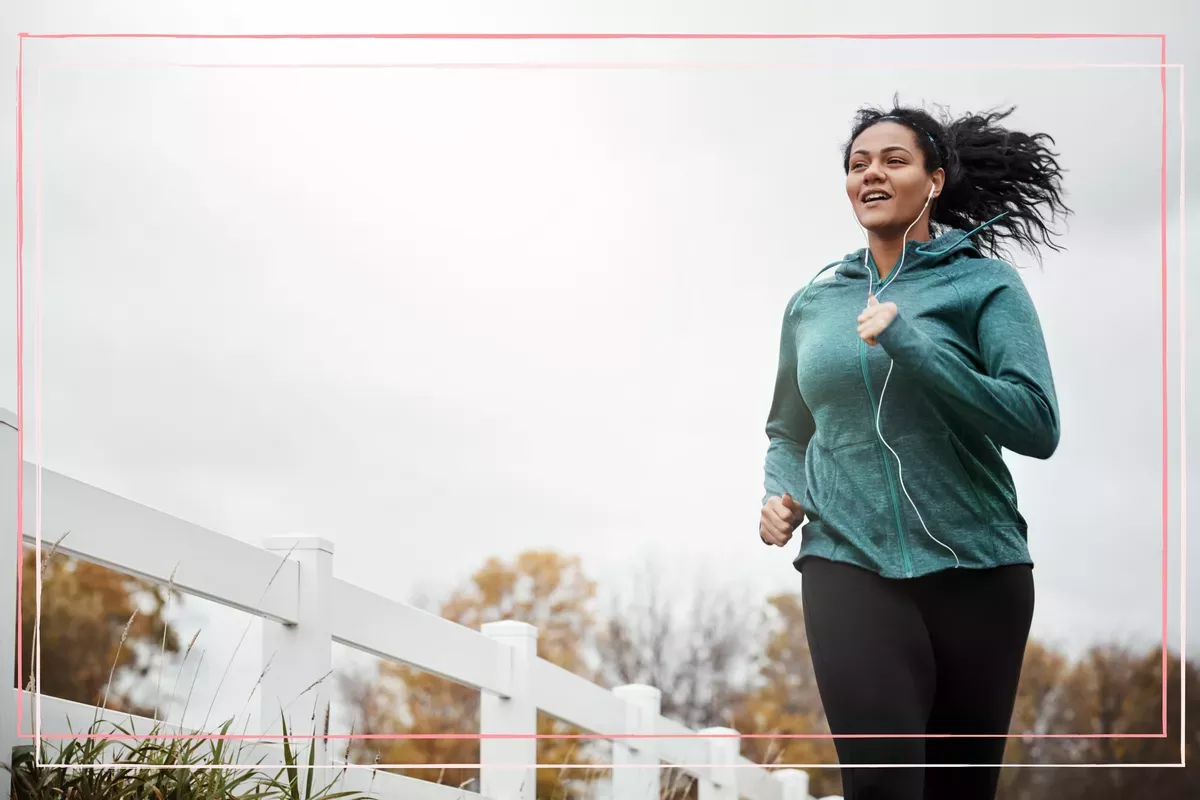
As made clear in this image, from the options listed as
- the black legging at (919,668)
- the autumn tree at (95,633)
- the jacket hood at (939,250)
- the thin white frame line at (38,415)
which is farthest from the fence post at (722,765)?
the thin white frame line at (38,415)

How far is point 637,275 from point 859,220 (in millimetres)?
392

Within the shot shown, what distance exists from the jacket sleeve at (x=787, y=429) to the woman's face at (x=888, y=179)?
0.19 metres

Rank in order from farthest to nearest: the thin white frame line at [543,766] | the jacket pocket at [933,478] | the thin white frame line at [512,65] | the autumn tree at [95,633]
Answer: the thin white frame line at [512,65] < the autumn tree at [95,633] < the jacket pocket at [933,478] < the thin white frame line at [543,766]

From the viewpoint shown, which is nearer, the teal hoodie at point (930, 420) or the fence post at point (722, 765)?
the teal hoodie at point (930, 420)

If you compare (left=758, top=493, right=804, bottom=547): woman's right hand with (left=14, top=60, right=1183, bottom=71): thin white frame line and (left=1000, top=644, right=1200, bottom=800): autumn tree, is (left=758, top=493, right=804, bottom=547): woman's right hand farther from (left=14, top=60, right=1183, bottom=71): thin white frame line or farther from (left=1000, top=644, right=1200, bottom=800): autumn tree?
(left=14, top=60, right=1183, bottom=71): thin white frame line

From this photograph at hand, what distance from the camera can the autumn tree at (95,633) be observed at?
7.25ft

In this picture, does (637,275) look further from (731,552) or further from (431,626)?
(431,626)

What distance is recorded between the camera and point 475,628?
88.2 inches

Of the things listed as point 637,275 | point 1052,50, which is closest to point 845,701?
point 637,275

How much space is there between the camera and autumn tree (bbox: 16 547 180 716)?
7.25 feet

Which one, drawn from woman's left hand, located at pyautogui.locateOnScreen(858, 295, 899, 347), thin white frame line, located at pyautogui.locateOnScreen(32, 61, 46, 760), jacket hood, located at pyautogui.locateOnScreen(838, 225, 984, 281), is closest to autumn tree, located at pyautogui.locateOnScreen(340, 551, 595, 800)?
thin white frame line, located at pyautogui.locateOnScreen(32, 61, 46, 760)

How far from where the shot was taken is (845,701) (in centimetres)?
210

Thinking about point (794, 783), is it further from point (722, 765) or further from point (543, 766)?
point (543, 766)

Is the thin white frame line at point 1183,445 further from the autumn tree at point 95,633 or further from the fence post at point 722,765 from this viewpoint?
the autumn tree at point 95,633
